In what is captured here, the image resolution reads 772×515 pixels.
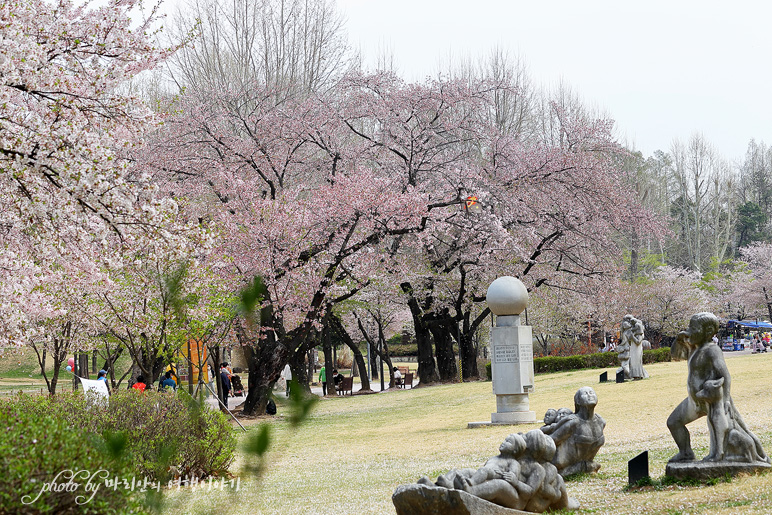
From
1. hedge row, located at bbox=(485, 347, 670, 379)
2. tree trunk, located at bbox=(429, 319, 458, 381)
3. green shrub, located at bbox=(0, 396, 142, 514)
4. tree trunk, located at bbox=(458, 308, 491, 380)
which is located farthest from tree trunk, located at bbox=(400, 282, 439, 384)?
green shrub, located at bbox=(0, 396, 142, 514)

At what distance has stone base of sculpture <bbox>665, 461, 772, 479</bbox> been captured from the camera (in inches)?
289

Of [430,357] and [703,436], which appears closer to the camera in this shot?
[703,436]

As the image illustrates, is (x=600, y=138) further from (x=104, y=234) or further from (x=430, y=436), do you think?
(x=104, y=234)

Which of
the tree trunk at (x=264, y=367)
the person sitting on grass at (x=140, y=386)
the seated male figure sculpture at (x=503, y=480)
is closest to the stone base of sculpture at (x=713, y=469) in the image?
the seated male figure sculpture at (x=503, y=480)

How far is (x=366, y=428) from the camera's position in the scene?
1747 cm

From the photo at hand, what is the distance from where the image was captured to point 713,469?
744 cm

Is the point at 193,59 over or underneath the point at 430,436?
over

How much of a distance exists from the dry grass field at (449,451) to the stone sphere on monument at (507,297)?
2644 millimetres

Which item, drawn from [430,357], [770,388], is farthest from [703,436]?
[430,357]

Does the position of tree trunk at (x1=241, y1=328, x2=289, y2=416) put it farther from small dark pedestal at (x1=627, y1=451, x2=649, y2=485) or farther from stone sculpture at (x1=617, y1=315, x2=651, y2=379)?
small dark pedestal at (x1=627, y1=451, x2=649, y2=485)

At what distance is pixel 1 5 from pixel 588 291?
2642 cm

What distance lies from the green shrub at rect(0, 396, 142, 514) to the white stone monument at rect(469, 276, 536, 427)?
13.0 metres

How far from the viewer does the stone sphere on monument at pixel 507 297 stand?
16156mm

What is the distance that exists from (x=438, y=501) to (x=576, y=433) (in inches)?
124
